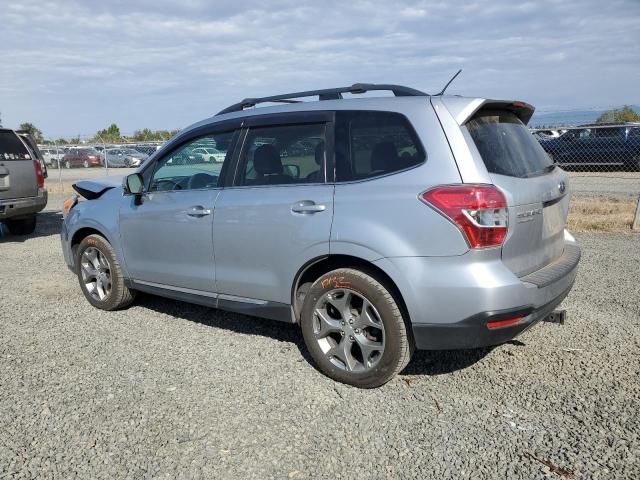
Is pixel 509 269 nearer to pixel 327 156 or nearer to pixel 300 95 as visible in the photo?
pixel 327 156

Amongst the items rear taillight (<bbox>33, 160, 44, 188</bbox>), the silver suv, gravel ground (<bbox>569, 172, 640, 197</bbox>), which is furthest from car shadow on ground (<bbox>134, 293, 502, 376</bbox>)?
gravel ground (<bbox>569, 172, 640, 197</bbox>)

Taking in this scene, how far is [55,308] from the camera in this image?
5426 mm

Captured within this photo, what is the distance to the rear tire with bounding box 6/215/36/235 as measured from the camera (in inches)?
385

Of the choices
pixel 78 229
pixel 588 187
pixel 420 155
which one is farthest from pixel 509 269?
pixel 588 187

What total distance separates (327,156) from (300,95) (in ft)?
2.69

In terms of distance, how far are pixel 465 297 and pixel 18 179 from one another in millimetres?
7967

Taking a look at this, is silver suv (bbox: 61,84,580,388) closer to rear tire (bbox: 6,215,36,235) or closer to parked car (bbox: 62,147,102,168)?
rear tire (bbox: 6,215,36,235)

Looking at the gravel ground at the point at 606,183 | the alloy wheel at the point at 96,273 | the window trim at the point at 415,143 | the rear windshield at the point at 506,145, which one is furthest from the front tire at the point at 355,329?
the gravel ground at the point at 606,183

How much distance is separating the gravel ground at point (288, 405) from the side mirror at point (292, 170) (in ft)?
4.41

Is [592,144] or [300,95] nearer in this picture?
[300,95]

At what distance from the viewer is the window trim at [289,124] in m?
3.67

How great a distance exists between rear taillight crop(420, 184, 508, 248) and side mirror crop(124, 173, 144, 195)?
272cm

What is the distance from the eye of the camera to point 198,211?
4266 mm

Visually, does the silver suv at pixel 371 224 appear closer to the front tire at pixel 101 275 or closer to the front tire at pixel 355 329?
the front tire at pixel 355 329
